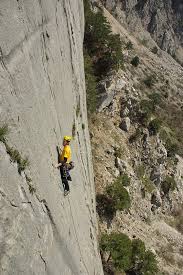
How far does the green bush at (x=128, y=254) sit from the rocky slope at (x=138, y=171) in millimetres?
2044

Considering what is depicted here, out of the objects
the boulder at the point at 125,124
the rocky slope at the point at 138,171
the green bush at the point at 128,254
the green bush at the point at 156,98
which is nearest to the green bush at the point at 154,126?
the rocky slope at the point at 138,171

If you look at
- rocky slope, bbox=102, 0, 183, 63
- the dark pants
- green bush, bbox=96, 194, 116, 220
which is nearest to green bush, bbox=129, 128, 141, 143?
green bush, bbox=96, 194, 116, 220

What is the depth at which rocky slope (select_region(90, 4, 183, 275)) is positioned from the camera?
34.2m

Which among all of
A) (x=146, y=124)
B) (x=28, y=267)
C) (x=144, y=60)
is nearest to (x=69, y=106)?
(x=28, y=267)

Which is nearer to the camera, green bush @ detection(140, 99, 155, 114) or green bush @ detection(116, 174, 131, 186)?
green bush @ detection(116, 174, 131, 186)

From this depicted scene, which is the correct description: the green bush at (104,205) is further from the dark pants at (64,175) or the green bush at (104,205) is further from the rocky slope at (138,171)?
the dark pants at (64,175)

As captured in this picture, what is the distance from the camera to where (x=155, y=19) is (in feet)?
331

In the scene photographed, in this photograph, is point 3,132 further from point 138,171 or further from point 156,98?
point 156,98

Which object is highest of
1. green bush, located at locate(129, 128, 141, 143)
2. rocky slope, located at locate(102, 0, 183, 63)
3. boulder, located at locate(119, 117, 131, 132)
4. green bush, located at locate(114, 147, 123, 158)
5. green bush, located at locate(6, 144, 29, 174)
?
rocky slope, located at locate(102, 0, 183, 63)

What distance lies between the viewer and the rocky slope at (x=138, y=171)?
34.2 m

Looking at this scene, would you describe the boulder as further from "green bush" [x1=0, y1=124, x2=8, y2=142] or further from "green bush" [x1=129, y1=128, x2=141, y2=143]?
"green bush" [x1=0, y1=124, x2=8, y2=142]

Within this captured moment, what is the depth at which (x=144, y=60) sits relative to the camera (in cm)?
7531

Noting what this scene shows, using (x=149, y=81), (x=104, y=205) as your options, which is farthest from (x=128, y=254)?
(x=149, y=81)

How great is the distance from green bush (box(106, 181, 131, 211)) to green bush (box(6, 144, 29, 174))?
68.1 feet
